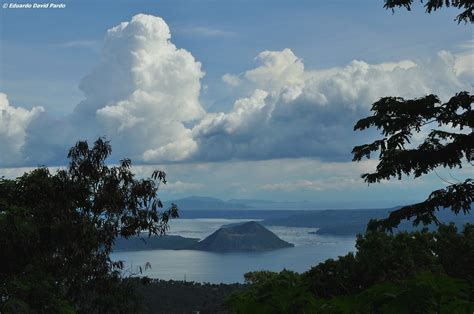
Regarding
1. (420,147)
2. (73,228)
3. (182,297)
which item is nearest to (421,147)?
(420,147)

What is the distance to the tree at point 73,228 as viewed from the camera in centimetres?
1725

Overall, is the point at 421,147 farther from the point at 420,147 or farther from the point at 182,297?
the point at 182,297

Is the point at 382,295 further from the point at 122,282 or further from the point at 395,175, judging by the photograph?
the point at 122,282

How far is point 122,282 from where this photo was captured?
21.4 meters

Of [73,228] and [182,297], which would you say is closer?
[73,228]

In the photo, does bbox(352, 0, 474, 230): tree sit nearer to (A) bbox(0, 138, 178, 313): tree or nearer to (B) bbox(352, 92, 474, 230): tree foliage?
(B) bbox(352, 92, 474, 230): tree foliage

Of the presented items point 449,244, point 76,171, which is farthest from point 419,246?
point 76,171

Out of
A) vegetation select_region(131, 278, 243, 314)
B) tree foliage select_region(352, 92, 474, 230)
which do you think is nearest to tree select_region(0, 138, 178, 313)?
tree foliage select_region(352, 92, 474, 230)

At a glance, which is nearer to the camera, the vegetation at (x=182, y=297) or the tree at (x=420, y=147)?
the tree at (x=420, y=147)

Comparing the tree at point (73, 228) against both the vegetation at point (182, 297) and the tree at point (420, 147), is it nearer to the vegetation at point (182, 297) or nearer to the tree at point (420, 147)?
the tree at point (420, 147)

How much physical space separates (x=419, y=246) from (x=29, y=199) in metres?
13.7

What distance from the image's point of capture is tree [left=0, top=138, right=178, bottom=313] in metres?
17.2

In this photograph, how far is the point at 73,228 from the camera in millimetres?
18500

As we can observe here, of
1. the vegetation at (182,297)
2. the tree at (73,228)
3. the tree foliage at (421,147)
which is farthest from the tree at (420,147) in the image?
the vegetation at (182,297)
